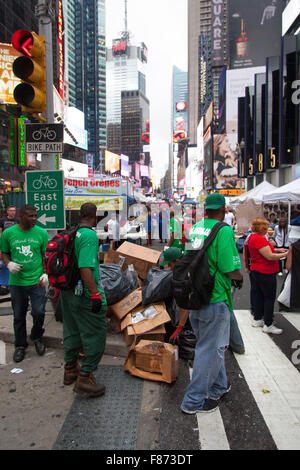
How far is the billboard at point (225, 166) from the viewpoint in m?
61.5

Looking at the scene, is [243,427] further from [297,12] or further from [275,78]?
[297,12]

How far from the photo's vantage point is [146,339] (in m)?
4.32

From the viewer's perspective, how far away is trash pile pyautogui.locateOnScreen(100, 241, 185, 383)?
3830mm

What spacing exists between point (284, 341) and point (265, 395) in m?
1.59

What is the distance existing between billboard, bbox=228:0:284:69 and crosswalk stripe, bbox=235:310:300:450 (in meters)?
75.6

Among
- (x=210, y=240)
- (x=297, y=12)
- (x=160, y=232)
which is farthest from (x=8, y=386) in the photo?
(x=297, y=12)

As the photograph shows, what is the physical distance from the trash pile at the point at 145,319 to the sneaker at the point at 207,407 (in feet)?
1.74

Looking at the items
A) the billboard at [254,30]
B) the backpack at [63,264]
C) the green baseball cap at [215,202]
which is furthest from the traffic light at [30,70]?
the billboard at [254,30]

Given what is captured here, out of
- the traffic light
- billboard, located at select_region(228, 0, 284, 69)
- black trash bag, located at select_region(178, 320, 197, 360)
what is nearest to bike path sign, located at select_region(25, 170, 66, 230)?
the traffic light

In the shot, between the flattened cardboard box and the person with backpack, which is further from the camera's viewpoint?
the flattened cardboard box

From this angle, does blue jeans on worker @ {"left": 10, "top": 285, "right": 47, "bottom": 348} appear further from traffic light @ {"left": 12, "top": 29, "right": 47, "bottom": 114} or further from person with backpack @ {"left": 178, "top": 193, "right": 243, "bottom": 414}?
traffic light @ {"left": 12, "top": 29, "right": 47, "bottom": 114}

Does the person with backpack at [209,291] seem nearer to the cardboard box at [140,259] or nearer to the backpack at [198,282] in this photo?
the backpack at [198,282]

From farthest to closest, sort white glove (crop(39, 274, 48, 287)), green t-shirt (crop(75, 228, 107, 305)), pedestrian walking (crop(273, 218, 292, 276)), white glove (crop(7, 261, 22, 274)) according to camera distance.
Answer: pedestrian walking (crop(273, 218, 292, 276))
white glove (crop(39, 274, 48, 287))
white glove (crop(7, 261, 22, 274))
green t-shirt (crop(75, 228, 107, 305))

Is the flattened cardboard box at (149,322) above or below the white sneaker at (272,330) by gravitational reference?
above
